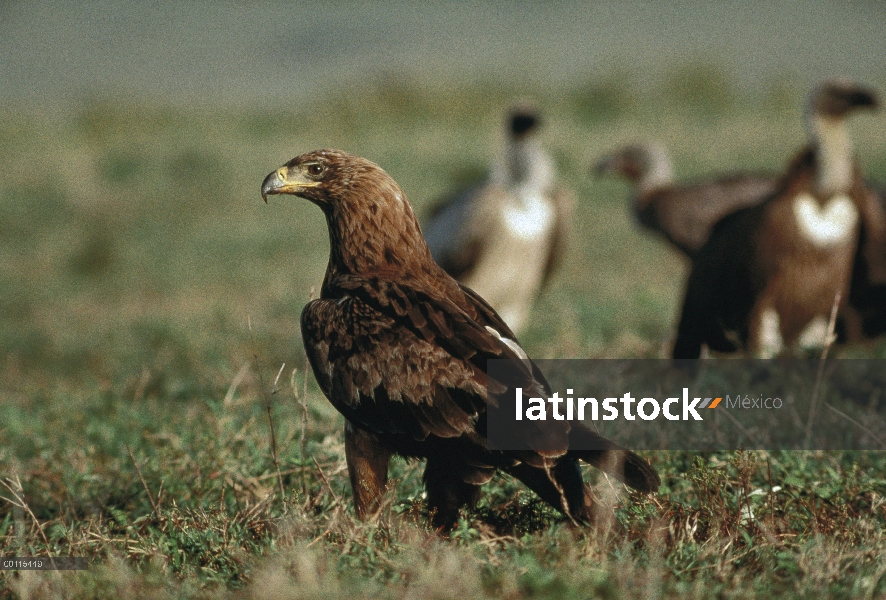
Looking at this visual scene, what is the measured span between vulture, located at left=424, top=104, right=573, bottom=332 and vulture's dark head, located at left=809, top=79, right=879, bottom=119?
2.51m

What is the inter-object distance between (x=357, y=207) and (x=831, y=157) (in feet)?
9.45

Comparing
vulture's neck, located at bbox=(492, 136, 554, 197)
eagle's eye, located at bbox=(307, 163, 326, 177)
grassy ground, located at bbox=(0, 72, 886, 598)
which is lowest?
grassy ground, located at bbox=(0, 72, 886, 598)

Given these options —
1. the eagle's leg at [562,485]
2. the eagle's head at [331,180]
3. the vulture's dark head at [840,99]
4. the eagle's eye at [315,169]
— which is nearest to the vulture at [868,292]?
the vulture's dark head at [840,99]

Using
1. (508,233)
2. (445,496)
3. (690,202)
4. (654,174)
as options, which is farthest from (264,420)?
(654,174)

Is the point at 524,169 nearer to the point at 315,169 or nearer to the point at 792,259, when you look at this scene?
the point at 792,259

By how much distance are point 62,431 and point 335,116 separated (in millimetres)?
12498

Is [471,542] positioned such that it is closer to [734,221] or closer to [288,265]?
[734,221]

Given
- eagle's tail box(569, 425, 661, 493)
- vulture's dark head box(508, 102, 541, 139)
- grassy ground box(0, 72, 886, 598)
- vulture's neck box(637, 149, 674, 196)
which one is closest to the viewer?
grassy ground box(0, 72, 886, 598)

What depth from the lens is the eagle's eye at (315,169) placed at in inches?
131

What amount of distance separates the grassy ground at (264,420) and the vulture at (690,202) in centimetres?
47

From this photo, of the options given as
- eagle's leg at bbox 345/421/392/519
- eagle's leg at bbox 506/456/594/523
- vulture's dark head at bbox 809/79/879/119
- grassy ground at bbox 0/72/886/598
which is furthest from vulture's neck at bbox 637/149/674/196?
eagle's leg at bbox 506/456/594/523

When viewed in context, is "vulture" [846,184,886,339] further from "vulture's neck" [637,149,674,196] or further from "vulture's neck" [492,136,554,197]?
"vulture's neck" [637,149,674,196]

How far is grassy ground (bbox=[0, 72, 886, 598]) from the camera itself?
2.49 metres

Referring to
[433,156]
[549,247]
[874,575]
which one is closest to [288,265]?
[549,247]
